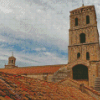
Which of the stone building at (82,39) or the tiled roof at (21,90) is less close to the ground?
the stone building at (82,39)

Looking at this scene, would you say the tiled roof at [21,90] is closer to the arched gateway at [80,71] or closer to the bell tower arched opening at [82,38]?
the arched gateway at [80,71]

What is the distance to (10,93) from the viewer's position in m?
4.11

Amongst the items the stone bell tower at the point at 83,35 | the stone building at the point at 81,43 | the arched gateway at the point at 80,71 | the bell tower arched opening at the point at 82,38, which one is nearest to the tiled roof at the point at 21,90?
the stone building at the point at 81,43

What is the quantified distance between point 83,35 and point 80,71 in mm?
11122

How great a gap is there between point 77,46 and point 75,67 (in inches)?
327

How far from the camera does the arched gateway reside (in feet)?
77.0

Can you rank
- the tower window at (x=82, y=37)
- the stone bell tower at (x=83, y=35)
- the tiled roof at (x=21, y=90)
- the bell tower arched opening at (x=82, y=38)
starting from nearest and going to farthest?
1. the tiled roof at (x=21, y=90)
2. the stone bell tower at (x=83, y=35)
3. the bell tower arched opening at (x=82, y=38)
4. the tower window at (x=82, y=37)

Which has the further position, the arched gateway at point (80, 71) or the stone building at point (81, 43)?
the stone building at point (81, 43)

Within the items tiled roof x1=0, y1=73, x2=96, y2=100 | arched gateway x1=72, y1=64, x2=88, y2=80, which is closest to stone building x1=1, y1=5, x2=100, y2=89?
arched gateway x1=72, y1=64, x2=88, y2=80

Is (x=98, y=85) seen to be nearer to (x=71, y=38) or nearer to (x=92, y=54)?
(x=92, y=54)

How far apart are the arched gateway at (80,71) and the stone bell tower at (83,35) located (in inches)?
225

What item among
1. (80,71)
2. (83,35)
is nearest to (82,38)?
(83,35)

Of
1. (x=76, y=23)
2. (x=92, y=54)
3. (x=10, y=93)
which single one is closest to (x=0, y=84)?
(x=10, y=93)

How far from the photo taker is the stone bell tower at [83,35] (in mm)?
29172
